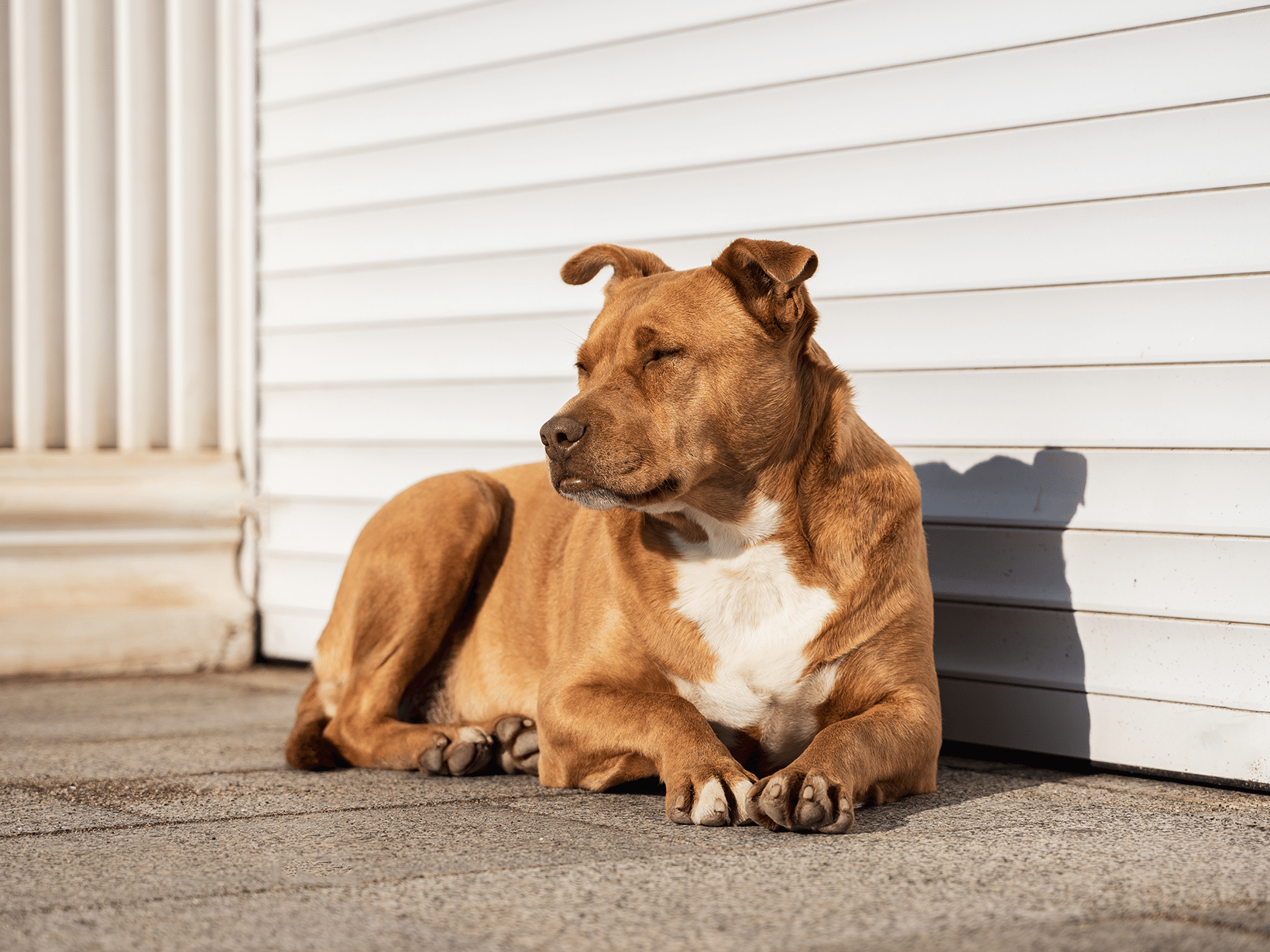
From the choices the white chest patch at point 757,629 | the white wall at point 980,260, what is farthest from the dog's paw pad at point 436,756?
the white wall at point 980,260

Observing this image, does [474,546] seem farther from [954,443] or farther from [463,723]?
[954,443]

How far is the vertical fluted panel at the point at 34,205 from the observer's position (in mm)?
5809

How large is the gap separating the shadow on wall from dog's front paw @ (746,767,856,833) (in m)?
1.29

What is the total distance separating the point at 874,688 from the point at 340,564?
3120 millimetres

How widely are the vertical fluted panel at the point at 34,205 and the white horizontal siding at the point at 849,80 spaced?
157 cm

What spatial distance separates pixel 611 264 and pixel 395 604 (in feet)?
3.96

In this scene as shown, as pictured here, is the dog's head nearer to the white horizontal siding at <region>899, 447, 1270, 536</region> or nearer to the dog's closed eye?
the dog's closed eye

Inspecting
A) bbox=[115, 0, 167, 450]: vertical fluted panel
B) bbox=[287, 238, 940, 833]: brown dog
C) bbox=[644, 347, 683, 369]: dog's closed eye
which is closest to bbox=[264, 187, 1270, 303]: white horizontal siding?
bbox=[287, 238, 940, 833]: brown dog

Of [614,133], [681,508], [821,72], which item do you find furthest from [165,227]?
[681,508]

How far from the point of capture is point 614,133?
4.84 meters

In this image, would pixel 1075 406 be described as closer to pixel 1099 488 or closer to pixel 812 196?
pixel 1099 488

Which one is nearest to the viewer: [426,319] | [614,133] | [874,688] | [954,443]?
[874,688]

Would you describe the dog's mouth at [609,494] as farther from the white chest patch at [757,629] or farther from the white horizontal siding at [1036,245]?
the white horizontal siding at [1036,245]

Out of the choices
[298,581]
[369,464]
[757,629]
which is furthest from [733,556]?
[298,581]
